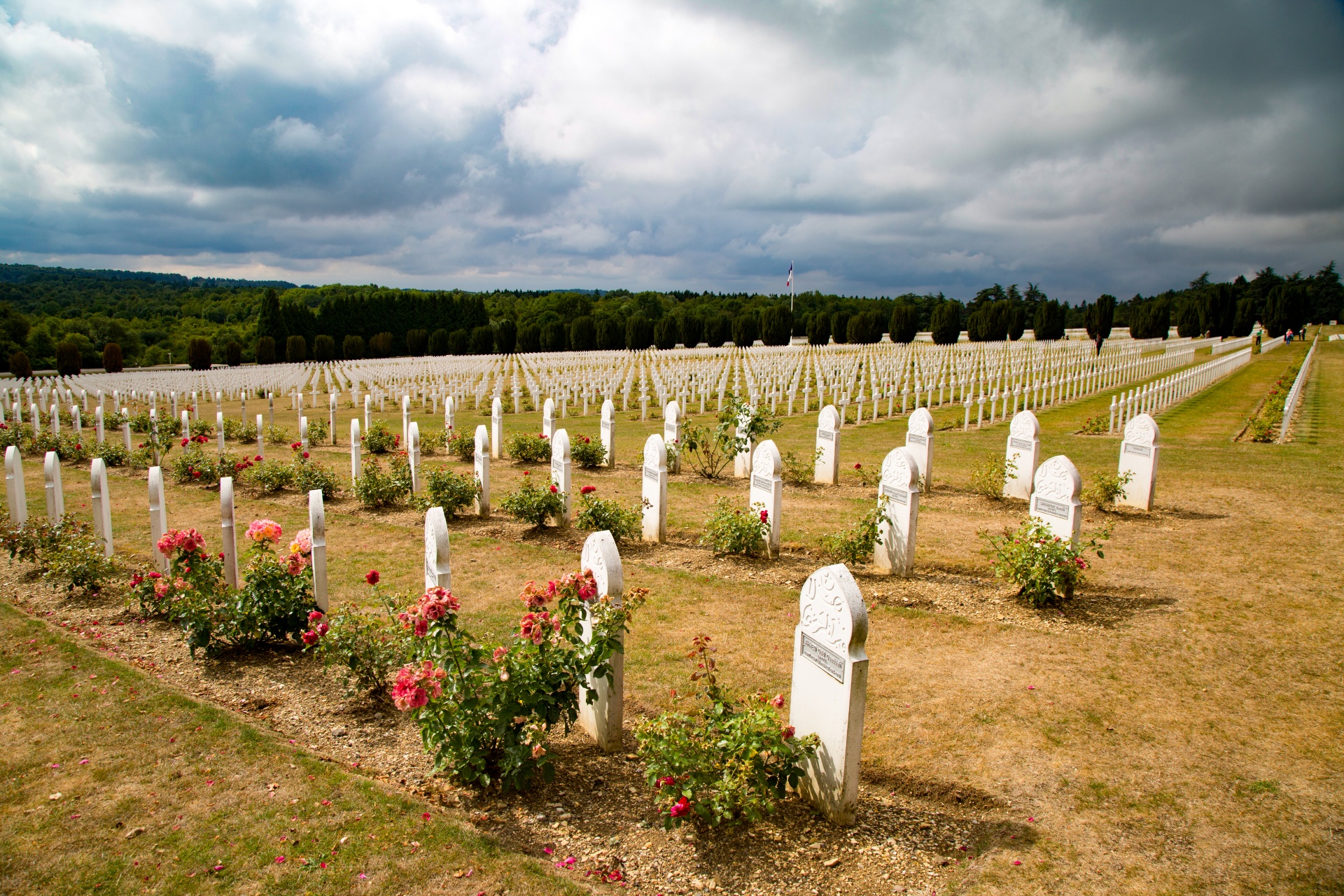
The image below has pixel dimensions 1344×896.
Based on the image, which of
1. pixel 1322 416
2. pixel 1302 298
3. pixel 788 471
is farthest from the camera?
pixel 1302 298

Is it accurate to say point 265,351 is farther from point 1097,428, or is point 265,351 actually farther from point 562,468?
point 1097,428

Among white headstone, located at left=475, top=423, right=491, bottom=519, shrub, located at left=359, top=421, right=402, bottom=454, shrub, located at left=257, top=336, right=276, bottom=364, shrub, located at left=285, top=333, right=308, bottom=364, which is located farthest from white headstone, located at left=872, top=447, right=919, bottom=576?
shrub, located at left=285, top=333, right=308, bottom=364

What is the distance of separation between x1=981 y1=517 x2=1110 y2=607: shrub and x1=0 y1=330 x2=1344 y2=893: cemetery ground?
270mm

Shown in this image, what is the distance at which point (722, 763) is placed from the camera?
12.0 ft

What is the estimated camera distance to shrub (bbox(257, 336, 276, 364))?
5450 cm

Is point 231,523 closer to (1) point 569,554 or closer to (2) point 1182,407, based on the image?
(1) point 569,554

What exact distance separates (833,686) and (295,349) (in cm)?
6217

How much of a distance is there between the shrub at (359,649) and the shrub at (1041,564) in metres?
5.33

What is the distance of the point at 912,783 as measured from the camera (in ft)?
13.1

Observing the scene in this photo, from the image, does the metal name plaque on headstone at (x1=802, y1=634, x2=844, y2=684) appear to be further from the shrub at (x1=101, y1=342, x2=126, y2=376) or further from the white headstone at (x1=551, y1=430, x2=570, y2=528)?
the shrub at (x1=101, y1=342, x2=126, y2=376)

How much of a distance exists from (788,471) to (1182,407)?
17.3 meters

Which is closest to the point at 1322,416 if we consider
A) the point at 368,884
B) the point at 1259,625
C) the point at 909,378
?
the point at 909,378

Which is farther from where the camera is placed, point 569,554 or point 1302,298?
point 1302,298

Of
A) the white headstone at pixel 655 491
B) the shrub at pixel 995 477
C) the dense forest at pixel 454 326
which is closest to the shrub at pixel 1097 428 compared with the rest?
the shrub at pixel 995 477
